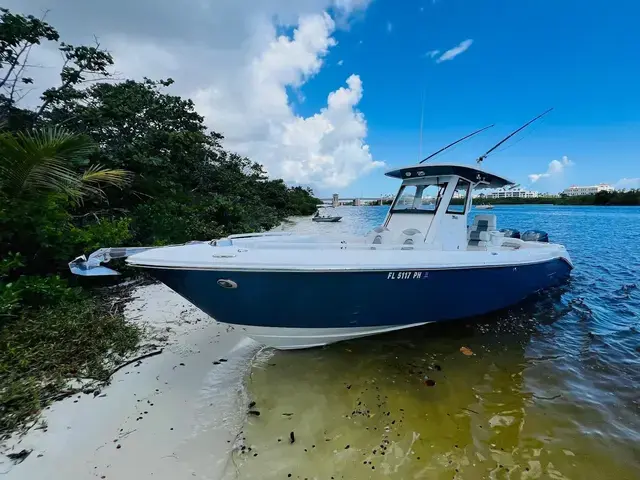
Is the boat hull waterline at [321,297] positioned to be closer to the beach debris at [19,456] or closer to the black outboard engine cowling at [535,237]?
the beach debris at [19,456]

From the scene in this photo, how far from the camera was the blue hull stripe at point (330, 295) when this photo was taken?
377 cm

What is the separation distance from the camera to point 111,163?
932 centimetres

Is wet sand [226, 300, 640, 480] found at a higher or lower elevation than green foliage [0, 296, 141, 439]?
lower

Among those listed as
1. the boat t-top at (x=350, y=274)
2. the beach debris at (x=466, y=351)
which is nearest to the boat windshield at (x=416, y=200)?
the boat t-top at (x=350, y=274)

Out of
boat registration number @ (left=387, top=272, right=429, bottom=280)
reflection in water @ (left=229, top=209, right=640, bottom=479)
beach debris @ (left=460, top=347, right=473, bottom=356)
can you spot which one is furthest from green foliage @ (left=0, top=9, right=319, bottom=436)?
beach debris @ (left=460, top=347, right=473, bottom=356)

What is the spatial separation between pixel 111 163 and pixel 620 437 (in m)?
11.8

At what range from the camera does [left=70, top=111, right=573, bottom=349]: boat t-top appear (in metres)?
3.75

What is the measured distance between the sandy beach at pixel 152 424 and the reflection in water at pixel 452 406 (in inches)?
11.2

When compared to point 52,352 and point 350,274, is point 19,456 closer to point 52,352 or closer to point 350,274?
point 52,352

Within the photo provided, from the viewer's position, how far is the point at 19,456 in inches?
103

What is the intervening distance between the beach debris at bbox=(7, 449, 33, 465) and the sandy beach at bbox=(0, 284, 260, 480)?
26 mm

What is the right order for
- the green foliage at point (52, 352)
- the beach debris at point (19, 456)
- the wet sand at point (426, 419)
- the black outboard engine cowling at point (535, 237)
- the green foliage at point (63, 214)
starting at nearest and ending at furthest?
the beach debris at point (19, 456), the wet sand at point (426, 419), the green foliage at point (52, 352), the green foliage at point (63, 214), the black outboard engine cowling at point (535, 237)

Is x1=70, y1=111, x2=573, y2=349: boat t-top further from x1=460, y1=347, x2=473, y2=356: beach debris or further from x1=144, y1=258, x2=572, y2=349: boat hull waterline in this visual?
x1=460, y1=347, x2=473, y2=356: beach debris

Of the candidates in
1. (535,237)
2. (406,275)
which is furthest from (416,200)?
(535,237)
